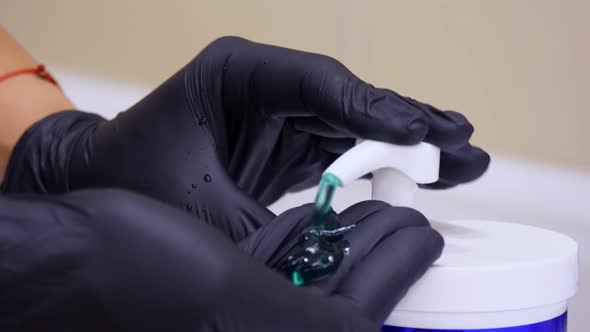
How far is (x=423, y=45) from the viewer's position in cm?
91

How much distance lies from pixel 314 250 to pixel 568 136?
559mm

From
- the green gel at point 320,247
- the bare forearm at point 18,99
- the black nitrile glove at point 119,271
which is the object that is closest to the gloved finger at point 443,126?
the green gel at point 320,247

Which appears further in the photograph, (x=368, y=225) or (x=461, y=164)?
(x=461, y=164)

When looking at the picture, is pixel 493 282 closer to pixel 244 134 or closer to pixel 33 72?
pixel 244 134

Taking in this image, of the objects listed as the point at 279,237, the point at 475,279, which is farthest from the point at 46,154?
the point at 475,279

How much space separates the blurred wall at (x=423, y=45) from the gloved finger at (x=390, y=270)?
1.58 ft

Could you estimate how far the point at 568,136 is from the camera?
0.86 meters

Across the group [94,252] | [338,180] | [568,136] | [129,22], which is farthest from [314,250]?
[129,22]

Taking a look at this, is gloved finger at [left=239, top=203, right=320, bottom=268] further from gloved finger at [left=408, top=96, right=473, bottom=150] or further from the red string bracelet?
the red string bracelet

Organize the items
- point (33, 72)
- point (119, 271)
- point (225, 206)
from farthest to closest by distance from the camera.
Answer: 1. point (33, 72)
2. point (225, 206)
3. point (119, 271)

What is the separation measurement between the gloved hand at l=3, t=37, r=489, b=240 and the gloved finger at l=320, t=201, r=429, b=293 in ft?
0.16

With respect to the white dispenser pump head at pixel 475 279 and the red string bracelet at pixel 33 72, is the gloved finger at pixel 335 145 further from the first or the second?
the red string bracelet at pixel 33 72

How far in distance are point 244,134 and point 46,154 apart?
222 mm

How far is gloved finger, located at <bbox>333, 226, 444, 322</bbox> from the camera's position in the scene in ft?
1.30
